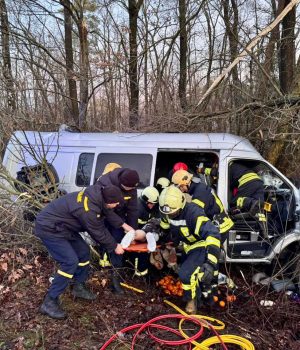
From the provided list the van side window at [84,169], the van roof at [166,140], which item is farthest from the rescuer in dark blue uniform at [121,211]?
the van side window at [84,169]

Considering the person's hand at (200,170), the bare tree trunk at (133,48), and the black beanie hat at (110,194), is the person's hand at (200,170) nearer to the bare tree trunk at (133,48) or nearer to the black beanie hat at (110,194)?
the black beanie hat at (110,194)

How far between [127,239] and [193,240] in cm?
81

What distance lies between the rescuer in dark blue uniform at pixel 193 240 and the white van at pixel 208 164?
92 cm

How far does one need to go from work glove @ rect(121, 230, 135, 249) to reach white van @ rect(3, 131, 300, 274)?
1.35 m

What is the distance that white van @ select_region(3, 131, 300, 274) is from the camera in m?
5.59

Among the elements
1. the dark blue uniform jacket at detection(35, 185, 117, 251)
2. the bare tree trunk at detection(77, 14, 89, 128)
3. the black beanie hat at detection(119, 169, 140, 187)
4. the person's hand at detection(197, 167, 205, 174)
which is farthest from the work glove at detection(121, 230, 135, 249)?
the bare tree trunk at detection(77, 14, 89, 128)

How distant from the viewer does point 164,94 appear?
1437 centimetres

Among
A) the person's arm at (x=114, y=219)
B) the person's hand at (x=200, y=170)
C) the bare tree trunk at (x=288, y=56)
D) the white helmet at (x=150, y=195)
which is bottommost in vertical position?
the person's arm at (x=114, y=219)

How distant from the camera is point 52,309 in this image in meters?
4.25

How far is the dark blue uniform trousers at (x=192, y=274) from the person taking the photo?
453 cm

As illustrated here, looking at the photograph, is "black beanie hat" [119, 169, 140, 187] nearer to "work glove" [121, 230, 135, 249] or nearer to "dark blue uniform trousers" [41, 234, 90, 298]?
"work glove" [121, 230, 135, 249]

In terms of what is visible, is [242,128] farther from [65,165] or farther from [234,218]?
[65,165]

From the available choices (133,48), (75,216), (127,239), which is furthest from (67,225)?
(133,48)

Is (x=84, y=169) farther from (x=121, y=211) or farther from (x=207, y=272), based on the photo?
(x=207, y=272)
